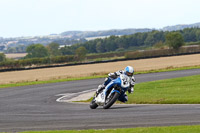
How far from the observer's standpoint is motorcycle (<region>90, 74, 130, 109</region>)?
16344 millimetres

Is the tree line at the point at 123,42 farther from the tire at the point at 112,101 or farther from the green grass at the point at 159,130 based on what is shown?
the green grass at the point at 159,130

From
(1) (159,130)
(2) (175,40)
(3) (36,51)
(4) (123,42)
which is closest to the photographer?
(1) (159,130)

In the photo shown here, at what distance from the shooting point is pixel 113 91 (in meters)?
16.5

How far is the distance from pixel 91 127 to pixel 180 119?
233 centimetres

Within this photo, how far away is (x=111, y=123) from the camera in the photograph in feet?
40.9

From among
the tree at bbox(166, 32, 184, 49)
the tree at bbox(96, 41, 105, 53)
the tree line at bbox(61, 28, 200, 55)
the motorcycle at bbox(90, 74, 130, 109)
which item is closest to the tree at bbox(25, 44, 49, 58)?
the tree line at bbox(61, 28, 200, 55)

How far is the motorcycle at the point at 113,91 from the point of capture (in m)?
16.3

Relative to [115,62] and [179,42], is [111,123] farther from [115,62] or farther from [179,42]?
[179,42]

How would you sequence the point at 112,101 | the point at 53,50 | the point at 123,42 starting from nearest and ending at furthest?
the point at 112,101 → the point at 53,50 → the point at 123,42

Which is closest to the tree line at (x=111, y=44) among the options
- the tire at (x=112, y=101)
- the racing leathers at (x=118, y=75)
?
the racing leathers at (x=118, y=75)

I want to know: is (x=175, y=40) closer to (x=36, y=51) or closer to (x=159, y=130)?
(x=36, y=51)

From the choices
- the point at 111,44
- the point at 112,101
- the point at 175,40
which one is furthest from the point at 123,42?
the point at 112,101

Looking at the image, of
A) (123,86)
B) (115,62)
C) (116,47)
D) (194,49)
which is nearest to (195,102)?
(123,86)

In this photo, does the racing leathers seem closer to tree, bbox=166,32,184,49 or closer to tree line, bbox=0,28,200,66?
tree, bbox=166,32,184,49
